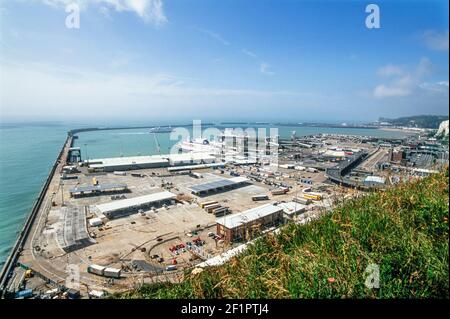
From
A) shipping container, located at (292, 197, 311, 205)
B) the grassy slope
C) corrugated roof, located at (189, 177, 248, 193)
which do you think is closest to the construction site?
shipping container, located at (292, 197, 311, 205)

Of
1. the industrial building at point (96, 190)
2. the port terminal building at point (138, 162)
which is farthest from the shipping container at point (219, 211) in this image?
the port terminal building at point (138, 162)

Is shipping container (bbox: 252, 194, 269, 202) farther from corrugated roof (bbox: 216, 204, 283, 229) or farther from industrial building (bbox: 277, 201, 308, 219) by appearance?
corrugated roof (bbox: 216, 204, 283, 229)

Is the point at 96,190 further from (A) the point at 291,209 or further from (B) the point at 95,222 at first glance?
(A) the point at 291,209

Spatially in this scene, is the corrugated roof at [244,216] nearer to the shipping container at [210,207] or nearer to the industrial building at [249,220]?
the industrial building at [249,220]
